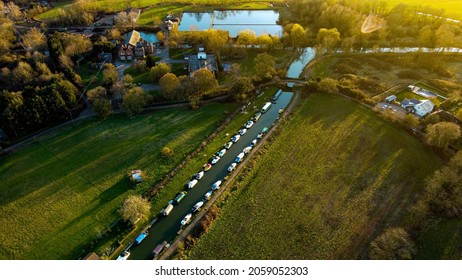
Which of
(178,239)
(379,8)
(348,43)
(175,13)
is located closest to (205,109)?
(178,239)

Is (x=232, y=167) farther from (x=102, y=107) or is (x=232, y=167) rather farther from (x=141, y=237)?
(x=102, y=107)

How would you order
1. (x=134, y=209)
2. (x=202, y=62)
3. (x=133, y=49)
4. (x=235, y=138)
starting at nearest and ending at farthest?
(x=134, y=209) → (x=235, y=138) → (x=202, y=62) → (x=133, y=49)

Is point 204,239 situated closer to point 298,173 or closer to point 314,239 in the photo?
point 314,239

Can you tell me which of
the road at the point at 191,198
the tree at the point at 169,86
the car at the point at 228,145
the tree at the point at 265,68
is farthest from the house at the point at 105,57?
the car at the point at 228,145

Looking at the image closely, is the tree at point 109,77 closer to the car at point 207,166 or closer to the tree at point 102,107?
the tree at point 102,107

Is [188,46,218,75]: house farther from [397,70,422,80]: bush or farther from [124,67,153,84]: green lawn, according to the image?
[397,70,422,80]: bush

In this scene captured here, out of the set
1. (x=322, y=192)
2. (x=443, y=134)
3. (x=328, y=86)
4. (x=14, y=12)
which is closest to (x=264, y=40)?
(x=328, y=86)

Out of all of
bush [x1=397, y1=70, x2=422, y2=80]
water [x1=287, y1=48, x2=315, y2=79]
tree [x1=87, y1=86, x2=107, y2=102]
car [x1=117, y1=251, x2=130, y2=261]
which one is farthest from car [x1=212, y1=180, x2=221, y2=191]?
bush [x1=397, y1=70, x2=422, y2=80]
